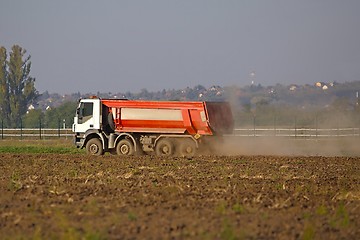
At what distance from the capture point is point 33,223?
16031mm

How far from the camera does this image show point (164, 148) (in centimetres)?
4209

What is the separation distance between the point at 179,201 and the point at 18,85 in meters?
84.5

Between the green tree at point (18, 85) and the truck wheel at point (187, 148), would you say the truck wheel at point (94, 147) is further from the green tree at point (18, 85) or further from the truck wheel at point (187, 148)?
the green tree at point (18, 85)

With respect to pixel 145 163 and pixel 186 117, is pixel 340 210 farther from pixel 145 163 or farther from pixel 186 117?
pixel 186 117

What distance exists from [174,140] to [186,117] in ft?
4.40

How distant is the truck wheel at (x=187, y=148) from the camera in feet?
137

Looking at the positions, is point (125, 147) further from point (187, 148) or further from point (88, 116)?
point (187, 148)

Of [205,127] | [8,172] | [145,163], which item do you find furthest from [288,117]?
[8,172]

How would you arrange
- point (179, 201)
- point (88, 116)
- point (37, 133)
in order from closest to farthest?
point (179, 201), point (88, 116), point (37, 133)

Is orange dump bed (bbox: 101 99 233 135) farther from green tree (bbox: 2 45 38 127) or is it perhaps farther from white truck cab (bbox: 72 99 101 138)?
green tree (bbox: 2 45 38 127)

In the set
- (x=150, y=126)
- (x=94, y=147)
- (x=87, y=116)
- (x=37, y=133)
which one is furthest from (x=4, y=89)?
(x=150, y=126)

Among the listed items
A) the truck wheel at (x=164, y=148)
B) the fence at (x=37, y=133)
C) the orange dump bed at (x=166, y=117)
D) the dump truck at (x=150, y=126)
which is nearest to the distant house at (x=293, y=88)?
the fence at (x=37, y=133)

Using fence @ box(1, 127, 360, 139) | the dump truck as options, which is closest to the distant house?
fence @ box(1, 127, 360, 139)

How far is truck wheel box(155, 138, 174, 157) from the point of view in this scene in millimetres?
41875
